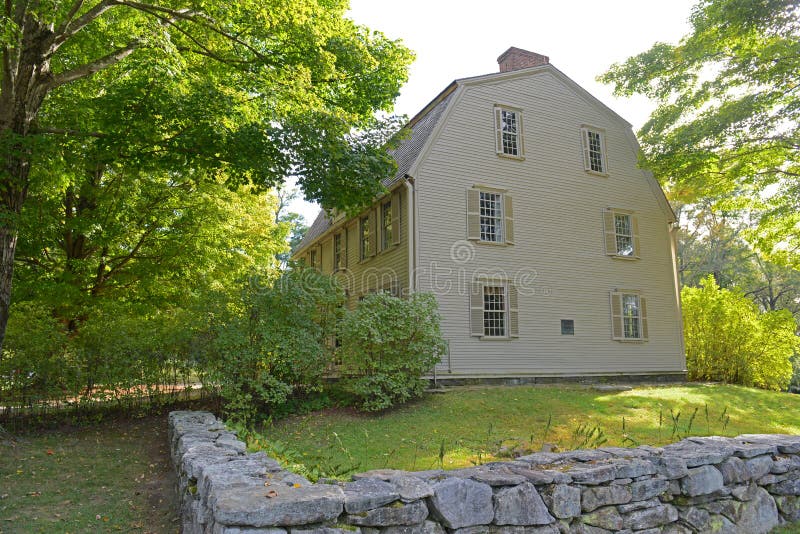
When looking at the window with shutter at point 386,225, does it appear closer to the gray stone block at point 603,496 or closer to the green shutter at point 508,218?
the green shutter at point 508,218

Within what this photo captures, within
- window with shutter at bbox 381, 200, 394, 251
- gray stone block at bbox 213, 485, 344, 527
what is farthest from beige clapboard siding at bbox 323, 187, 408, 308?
gray stone block at bbox 213, 485, 344, 527

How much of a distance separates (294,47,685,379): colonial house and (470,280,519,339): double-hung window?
0.11 feet

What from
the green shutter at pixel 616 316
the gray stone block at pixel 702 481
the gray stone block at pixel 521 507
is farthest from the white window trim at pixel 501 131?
the gray stone block at pixel 521 507

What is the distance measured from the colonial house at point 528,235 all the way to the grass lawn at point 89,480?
268 inches

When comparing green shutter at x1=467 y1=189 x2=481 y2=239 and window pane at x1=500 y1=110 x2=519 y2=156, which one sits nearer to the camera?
green shutter at x1=467 y1=189 x2=481 y2=239

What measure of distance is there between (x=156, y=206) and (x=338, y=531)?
12.3 metres

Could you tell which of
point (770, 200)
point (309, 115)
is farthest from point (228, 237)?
point (770, 200)

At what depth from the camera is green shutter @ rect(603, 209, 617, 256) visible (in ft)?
52.9

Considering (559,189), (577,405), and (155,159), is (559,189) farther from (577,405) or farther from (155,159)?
(155,159)

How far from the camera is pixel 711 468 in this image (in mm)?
5484

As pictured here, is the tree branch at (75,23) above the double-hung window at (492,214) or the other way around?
above

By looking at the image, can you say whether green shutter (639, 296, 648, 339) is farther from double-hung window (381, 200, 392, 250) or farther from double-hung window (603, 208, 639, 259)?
double-hung window (381, 200, 392, 250)

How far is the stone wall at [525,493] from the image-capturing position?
3.70 meters

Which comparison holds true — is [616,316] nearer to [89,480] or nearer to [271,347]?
[271,347]
